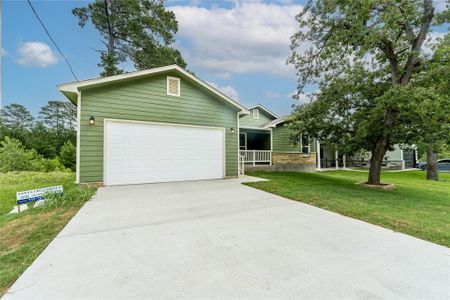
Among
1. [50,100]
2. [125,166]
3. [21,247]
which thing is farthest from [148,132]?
[50,100]

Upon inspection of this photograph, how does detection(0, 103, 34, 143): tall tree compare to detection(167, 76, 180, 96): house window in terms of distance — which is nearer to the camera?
detection(167, 76, 180, 96): house window

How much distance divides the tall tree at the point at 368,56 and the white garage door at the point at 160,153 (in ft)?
14.3

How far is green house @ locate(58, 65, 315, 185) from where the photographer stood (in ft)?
23.5

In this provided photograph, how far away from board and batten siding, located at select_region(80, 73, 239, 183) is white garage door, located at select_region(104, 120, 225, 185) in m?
0.24

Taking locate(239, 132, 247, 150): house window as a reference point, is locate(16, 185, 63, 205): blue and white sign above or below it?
below

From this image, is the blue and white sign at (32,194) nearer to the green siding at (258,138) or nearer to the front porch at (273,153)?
the front porch at (273,153)

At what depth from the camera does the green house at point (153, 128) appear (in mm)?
7176

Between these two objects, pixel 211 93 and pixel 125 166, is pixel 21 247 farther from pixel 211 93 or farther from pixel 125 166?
pixel 211 93

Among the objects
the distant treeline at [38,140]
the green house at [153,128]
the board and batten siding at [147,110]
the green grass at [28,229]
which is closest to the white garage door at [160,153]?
the green house at [153,128]

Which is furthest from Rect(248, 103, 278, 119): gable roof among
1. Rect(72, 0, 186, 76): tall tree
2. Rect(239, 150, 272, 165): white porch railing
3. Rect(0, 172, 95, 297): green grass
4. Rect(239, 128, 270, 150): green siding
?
Rect(0, 172, 95, 297): green grass

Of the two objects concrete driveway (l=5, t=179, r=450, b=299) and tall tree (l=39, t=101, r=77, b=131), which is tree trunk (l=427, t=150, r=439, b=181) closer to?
concrete driveway (l=5, t=179, r=450, b=299)

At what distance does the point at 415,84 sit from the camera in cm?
775

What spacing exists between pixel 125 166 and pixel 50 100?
26.1m

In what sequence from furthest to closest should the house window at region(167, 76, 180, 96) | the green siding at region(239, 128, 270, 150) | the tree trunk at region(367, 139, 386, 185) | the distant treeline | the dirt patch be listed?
1. the green siding at region(239, 128, 270, 150)
2. the distant treeline
3. the tree trunk at region(367, 139, 386, 185)
4. the house window at region(167, 76, 180, 96)
5. the dirt patch
